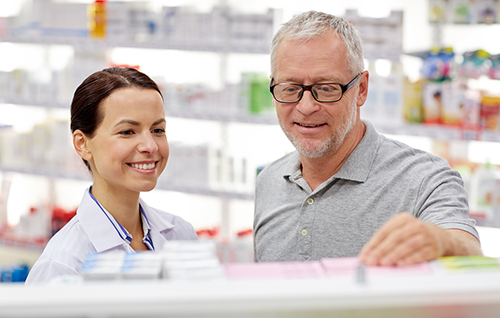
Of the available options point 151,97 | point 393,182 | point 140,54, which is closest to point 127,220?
point 151,97

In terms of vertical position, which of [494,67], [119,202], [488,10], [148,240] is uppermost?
[488,10]

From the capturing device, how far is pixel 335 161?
171cm

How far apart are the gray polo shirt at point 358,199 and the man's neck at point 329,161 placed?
1.2 inches

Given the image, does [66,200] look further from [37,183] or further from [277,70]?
[277,70]

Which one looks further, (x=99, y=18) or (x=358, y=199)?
(x=99, y=18)

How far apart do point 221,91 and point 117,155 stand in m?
2.04

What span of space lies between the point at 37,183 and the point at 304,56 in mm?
3968

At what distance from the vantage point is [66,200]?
4.77m

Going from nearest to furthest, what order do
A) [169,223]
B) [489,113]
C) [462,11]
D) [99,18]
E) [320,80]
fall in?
[320,80] → [169,223] → [489,113] → [462,11] → [99,18]

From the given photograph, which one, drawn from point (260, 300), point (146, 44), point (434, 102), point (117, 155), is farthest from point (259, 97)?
point (260, 300)

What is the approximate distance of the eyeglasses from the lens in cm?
158

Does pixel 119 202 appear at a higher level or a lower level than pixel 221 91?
lower

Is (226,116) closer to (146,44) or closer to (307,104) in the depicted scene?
(146,44)

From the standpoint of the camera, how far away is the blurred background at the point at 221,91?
2.98 m
